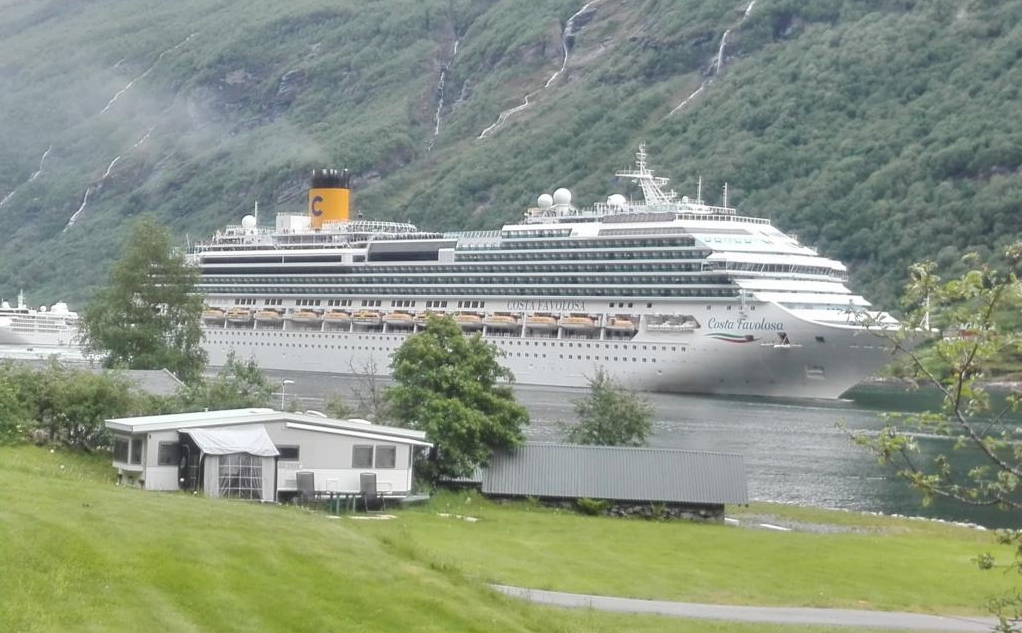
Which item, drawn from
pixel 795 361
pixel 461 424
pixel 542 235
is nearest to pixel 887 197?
pixel 542 235

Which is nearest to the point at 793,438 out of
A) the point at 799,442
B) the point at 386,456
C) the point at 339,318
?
the point at 799,442

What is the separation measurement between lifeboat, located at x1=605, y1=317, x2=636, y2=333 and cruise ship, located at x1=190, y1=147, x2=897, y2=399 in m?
0.13

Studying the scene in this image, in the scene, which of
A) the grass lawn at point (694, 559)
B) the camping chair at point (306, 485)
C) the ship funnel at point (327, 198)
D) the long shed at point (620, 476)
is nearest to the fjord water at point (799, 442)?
the long shed at point (620, 476)

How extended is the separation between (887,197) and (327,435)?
448ft

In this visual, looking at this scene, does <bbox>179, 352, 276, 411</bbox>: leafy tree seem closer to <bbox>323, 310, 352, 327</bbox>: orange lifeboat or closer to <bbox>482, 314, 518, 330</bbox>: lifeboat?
<bbox>482, 314, 518, 330</bbox>: lifeboat

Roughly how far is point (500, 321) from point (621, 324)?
10.7 m

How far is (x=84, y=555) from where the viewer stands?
18.0 m

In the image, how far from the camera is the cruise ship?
3812 inches

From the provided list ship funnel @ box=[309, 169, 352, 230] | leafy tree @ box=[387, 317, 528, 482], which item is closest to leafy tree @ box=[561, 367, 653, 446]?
leafy tree @ box=[387, 317, 528, 482]

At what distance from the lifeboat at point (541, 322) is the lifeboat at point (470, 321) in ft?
14.6

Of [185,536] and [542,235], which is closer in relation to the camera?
[185,536]

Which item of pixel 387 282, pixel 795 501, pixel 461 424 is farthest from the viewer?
pixel 387 282

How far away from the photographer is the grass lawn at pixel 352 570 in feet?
56.3

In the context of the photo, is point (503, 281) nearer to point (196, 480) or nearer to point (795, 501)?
point (795, 501)
